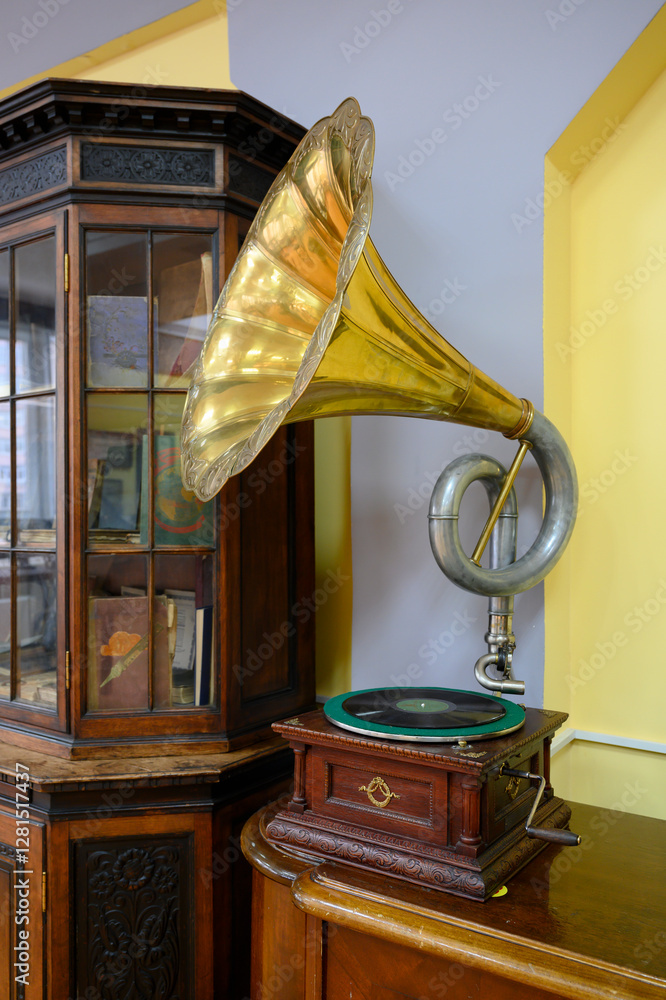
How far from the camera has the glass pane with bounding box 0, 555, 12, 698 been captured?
1711mm

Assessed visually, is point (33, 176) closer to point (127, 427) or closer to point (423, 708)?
point (127, 427)

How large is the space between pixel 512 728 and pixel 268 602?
2.35ft

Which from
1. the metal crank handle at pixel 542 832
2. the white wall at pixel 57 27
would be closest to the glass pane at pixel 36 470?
the metal crank handle at pixel 542 832

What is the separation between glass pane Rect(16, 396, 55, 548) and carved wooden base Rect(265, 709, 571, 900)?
781 mm

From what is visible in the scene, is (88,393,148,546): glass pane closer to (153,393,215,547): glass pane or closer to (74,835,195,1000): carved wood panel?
(153,393,215,547): glass pane

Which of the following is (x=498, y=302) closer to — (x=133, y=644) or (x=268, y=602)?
(x=268, y=602)

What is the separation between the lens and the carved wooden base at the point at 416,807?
1.07 metres

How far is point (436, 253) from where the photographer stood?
5.96ft

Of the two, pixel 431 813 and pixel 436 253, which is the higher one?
pixel 436 253

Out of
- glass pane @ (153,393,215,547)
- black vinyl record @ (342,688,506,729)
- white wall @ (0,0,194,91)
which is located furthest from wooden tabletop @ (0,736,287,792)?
white wall @ (0,0,194,91)

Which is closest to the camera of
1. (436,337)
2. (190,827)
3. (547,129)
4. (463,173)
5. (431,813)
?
(431,813)

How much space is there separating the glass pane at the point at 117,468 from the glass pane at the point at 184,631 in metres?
0.11

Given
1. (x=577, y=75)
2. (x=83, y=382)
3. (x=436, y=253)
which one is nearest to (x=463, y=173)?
(x=436, y=253)

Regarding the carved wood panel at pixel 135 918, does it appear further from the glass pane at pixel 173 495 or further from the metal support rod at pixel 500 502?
the metal support rod at pixel 500 502
